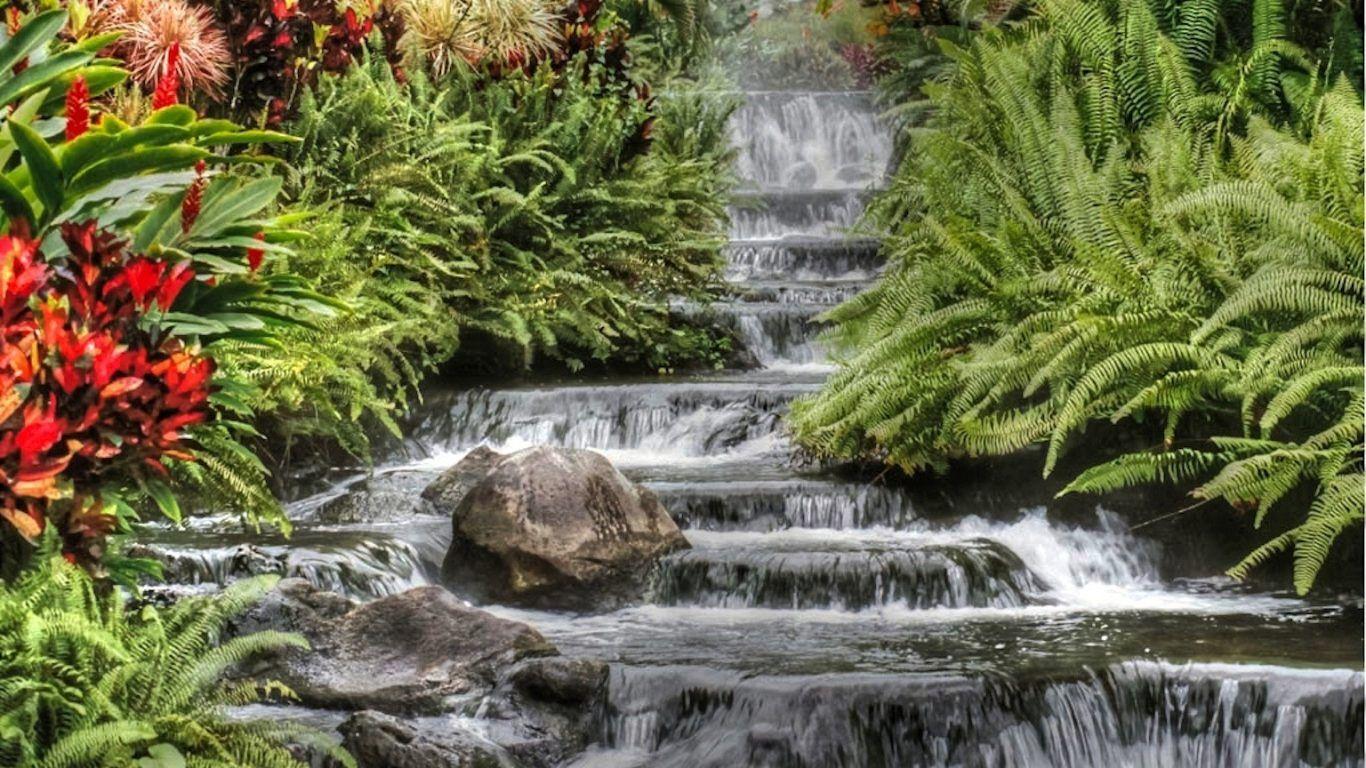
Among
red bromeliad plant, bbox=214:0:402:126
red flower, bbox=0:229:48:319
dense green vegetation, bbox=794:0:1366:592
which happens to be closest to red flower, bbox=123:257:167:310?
red flower, bbox=0:229:48:319

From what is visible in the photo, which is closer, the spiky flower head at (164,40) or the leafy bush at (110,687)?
the leafy bush at (110,687)

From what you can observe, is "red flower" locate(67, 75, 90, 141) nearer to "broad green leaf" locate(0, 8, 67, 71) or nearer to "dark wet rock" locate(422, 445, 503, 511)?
"broad green leaf" locate(0, 8, 67, 71)

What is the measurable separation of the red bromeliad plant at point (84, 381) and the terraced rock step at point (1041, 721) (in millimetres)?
1915

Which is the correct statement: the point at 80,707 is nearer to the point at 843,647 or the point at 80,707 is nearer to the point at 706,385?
the point at 843,647

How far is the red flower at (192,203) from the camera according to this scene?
375cm

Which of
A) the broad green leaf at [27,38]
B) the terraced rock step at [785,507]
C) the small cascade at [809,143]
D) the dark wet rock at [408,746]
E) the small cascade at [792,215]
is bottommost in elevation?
the dark wet rock at [408,746]

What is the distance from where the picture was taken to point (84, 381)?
3242 mm

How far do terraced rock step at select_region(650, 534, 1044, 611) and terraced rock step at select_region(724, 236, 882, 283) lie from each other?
Answer: 5327 mm

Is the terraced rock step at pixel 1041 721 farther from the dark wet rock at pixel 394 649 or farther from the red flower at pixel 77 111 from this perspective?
the red flower at pixel 77 111

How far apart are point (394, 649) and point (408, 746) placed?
780 millimetres

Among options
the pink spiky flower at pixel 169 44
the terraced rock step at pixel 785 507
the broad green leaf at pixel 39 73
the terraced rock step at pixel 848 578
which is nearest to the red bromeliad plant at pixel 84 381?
the broad green leaf at pixel 39 73

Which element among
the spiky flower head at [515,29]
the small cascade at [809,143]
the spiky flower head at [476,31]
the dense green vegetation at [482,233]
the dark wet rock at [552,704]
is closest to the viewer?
the dark wet rock at [552,704]

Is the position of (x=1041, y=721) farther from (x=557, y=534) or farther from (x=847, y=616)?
(x=557, y=534)

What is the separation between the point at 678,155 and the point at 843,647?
7185 mm
